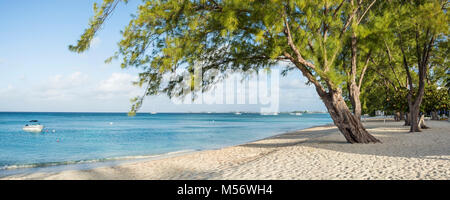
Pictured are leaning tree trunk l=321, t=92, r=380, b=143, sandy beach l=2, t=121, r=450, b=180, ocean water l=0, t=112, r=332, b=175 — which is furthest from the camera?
ocean water l=0, t=112, r=332, b=175

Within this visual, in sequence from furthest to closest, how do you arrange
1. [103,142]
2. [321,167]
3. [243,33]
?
[103,142] < [243,33] < [321,167]

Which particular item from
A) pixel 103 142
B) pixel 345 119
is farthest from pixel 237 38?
pixel 103 142

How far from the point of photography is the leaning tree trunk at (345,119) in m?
11.8

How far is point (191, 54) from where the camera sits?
982 cm

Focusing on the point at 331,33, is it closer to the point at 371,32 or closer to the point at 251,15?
the point at 371,32

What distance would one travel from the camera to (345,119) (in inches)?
470

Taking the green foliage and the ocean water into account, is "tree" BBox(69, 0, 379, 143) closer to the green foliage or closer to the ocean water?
the green foliage

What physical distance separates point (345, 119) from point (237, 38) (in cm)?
559

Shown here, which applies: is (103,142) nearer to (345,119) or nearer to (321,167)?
(345,119)

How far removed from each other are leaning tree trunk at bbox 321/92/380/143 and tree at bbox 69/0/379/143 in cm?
4

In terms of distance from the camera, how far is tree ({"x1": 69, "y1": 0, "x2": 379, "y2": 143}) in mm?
8602

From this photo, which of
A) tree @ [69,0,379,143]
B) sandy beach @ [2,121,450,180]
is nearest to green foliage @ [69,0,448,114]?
tree @ [69,0,379,143]

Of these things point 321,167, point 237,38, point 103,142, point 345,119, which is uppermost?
point 237,38
